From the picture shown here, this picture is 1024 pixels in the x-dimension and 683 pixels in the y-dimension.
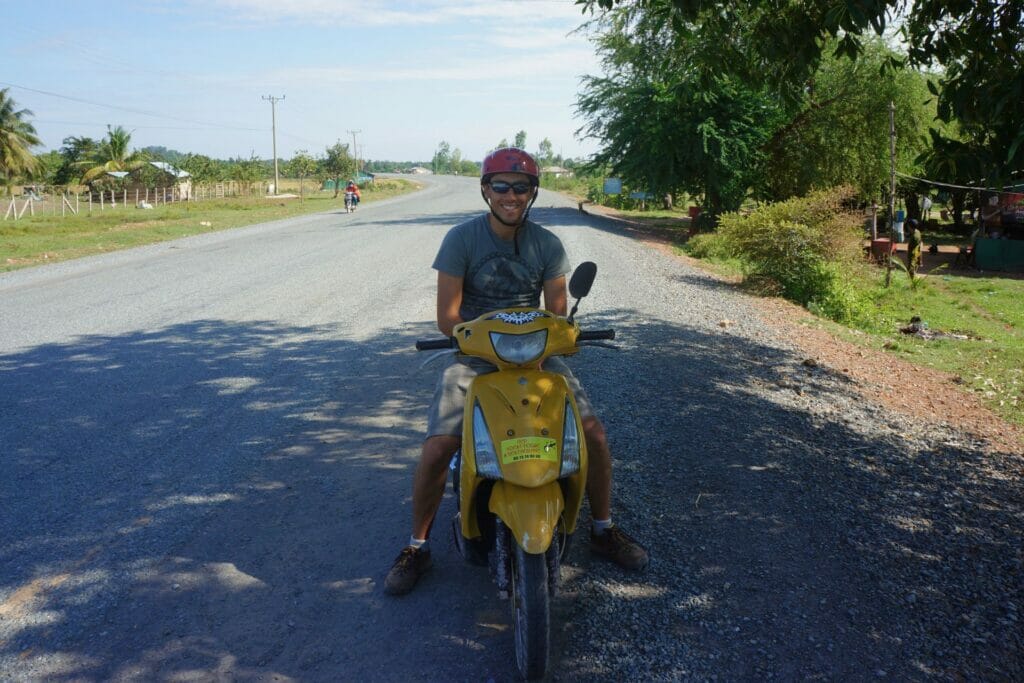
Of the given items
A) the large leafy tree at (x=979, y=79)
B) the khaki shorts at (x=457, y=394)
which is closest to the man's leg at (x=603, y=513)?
the khaki shorts at (x=457, y=394)

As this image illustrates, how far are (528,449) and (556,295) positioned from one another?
108 cm

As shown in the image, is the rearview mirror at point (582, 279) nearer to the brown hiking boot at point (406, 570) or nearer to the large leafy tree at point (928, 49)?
the brown hiking boot at point (406, 570)

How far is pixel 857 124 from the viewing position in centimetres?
2498

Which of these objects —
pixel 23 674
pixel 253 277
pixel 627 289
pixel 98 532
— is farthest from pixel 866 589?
pixel 253 277

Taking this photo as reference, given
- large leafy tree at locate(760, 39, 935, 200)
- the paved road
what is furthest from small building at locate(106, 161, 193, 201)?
the paved road

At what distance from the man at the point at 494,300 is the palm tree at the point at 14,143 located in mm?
59404

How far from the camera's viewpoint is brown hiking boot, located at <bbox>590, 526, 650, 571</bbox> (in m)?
3.63

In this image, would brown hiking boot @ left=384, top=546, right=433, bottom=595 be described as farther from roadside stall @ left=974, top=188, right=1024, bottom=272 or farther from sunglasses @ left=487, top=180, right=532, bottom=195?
roadside stall @ left=974, top=188, right=1024, bottom=272

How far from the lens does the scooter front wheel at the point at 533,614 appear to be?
9.10ft

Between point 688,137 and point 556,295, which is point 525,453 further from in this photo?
point 688,137

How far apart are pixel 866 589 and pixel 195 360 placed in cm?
579

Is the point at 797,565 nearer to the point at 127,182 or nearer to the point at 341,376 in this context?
the point at 341,376

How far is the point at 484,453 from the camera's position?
2.93 metres

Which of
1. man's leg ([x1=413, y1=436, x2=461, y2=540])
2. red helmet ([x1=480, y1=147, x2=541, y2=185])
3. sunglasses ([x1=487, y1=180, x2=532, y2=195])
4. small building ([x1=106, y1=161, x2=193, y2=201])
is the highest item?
small building ([x1=106, y1=161, x2=193, y2=201])
